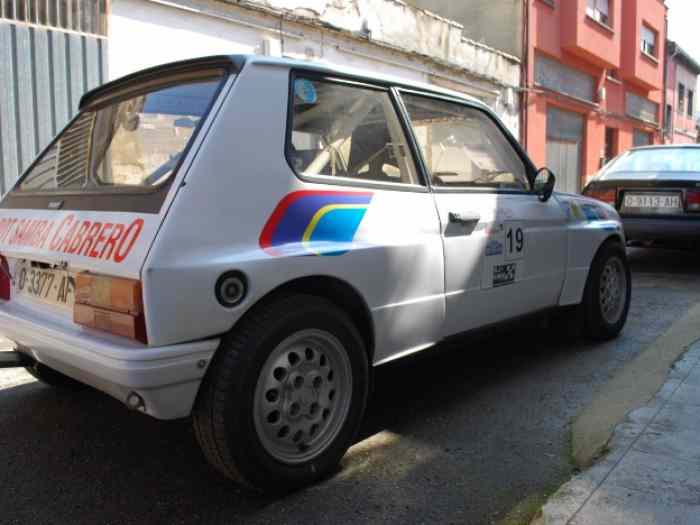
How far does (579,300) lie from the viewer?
436cm

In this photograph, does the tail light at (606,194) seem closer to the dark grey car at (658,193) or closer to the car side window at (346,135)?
the dark grey car at (658,193)

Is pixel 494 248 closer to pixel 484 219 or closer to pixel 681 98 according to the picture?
pixel 484 219

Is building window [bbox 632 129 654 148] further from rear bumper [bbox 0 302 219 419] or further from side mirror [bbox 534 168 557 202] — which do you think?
rear bumper [bbox 0 302 219 419]

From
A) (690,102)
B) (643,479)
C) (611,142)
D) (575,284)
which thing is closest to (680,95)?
(690,102)

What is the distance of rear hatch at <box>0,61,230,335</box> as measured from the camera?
2271mm

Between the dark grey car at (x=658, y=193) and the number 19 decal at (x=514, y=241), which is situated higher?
the dark grey car at (x=658, y=193)

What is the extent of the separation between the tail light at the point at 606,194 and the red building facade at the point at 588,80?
8.46 m

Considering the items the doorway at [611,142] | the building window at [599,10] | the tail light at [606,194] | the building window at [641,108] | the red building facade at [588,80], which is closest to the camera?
the tail light at [606,194]

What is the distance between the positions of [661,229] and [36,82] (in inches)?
266

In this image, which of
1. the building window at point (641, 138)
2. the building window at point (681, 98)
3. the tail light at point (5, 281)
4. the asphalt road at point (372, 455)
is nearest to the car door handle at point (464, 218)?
the asphalt road at point (372, 455)

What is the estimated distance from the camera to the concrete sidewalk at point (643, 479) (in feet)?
7.30

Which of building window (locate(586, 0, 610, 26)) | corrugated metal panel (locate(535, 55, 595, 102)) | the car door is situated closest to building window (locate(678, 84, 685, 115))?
building window (locate(586, 0, 610, 26))

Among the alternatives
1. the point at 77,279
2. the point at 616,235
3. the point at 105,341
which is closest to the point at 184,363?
the point at 105,341

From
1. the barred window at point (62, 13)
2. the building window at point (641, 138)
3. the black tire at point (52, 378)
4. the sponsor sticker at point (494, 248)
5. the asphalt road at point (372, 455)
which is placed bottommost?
the asphalt road at point (372, 455)
